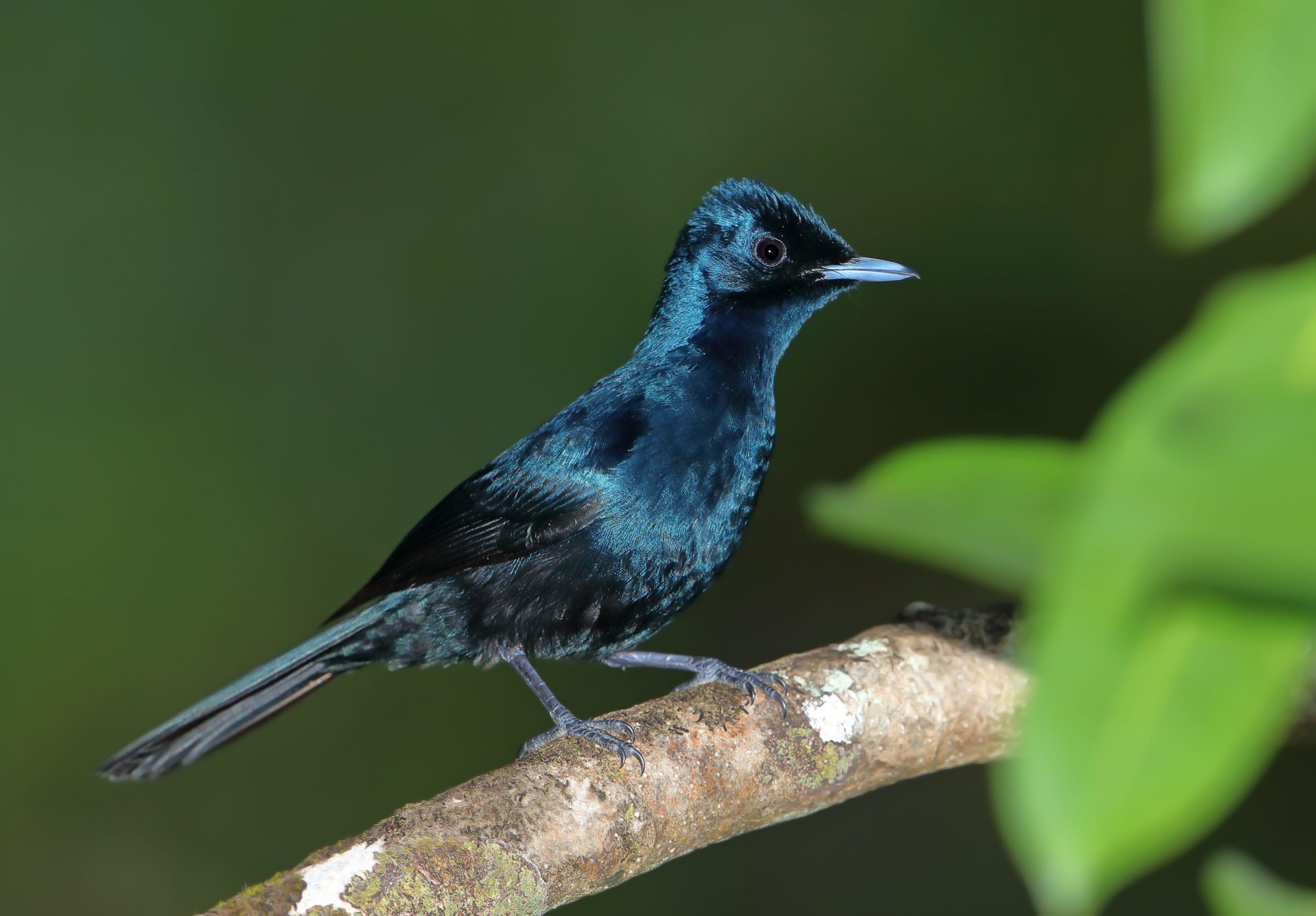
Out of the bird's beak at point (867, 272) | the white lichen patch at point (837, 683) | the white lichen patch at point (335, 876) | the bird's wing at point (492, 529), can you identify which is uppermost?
the bird's beak at point (867, 272)

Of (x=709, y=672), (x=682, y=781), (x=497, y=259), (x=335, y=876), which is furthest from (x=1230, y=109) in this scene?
(x=497, y=259)

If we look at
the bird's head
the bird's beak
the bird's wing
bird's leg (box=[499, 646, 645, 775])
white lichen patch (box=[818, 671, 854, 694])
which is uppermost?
Answer: the bird's head

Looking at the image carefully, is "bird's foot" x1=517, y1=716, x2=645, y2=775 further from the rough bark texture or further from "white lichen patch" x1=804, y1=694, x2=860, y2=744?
"white lichen patch" x1=804, y1=694, x2=860, y2=744

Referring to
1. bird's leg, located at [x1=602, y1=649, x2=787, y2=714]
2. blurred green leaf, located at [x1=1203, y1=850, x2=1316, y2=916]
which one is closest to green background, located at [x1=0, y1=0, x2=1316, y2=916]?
bird's leg, located at [x1=602, y1=649, x2=787, y2=714]

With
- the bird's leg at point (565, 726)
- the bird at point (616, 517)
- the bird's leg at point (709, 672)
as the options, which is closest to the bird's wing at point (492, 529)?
the bird at point (616, 517)

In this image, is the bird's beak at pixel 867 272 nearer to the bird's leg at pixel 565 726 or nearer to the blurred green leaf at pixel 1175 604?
the bird's leg at pixel 565 726

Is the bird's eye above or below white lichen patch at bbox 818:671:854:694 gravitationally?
above

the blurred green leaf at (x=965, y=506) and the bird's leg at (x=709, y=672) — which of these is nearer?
the blurred green leaf at (x=965, y=506)

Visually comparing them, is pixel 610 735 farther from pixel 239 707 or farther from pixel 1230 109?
pixel 1230 109
